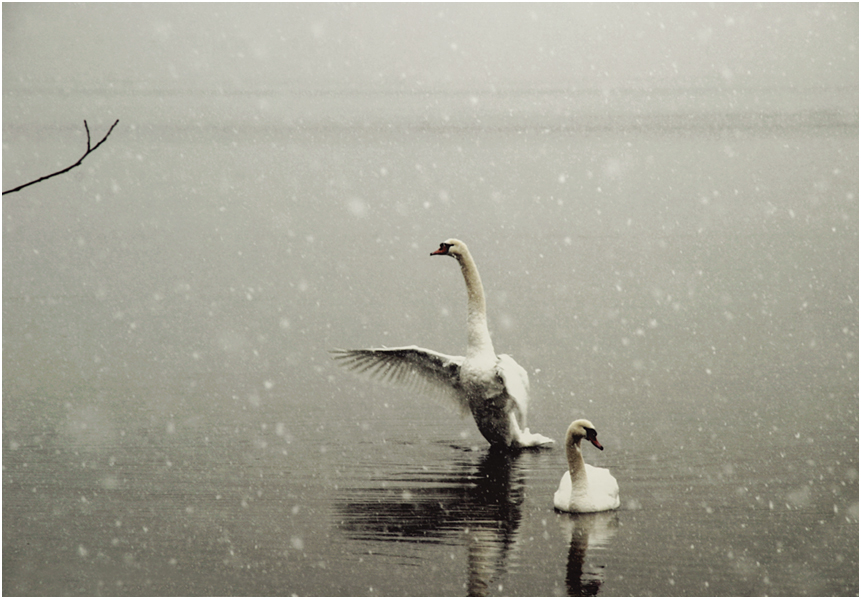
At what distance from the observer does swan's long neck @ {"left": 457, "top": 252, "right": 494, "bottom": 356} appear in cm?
691

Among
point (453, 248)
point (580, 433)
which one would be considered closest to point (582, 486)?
point (580, 433)

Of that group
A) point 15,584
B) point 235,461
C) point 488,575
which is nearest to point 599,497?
point 488,575

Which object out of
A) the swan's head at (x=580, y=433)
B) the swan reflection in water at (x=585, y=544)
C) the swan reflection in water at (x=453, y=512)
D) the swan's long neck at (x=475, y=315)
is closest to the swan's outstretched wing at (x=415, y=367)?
the swan's long neck at (x=475, y=315)

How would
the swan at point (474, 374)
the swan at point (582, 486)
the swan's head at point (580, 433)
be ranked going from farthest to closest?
the swan at point (474, 374)
the swan's head at point (580, 433)
the swan at point (582, 486)

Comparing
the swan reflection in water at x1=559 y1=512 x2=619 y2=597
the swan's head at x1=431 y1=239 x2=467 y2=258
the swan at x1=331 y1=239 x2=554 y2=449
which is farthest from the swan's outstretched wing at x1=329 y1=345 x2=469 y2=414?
the swan reflection in water at x1=559 y1=512 x2=619 y2=597

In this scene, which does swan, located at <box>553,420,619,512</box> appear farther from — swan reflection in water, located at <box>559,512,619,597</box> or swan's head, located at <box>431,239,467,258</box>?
swan's head, located at <box>431,239,467,258</box>

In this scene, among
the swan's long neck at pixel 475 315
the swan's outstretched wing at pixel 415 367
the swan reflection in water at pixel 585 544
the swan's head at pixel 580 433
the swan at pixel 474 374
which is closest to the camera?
the swan reflection in water at pixel 585 544

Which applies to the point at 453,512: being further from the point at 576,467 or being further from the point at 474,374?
the point at 474,374

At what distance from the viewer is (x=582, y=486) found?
5.35 meters

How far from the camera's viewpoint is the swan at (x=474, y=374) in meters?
6.74

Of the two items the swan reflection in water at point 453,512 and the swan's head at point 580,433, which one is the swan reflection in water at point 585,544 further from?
the swan's head at point 580,433

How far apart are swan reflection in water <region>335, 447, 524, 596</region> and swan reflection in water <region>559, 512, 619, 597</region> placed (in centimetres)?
31

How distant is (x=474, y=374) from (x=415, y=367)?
681 millimetres

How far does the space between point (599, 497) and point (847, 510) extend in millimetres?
1502
